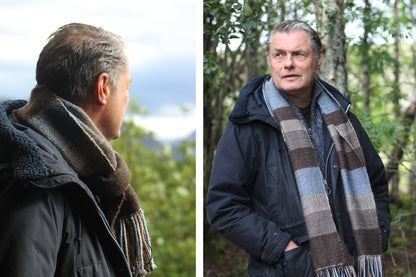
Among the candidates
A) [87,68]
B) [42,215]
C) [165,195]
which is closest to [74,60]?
[87,68]

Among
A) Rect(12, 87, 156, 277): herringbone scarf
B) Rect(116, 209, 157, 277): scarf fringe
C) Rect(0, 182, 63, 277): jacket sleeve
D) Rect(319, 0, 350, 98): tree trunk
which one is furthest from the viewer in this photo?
Rect(319, 0, 350, 98): tree trunk

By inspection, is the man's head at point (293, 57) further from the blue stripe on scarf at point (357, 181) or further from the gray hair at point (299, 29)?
the blue stripe on scarf at point (357, 181)

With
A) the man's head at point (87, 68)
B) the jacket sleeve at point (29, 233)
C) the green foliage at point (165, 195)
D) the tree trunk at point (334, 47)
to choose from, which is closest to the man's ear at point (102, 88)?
the man's head at point (87, 68)

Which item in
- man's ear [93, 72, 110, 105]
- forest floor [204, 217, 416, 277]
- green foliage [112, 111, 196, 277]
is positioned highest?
man's ear [93, 72, 110, 105]

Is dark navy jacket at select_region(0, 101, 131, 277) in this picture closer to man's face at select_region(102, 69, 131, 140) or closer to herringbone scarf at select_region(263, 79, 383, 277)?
man's face at select_region(102, 69, 131, 140)

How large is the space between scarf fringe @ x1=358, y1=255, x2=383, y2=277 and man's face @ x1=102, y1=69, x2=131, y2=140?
1.11 m

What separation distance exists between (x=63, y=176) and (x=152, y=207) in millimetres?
2130

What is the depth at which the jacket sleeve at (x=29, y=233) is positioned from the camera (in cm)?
107

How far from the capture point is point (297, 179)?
1758mm

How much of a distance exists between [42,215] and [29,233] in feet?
0.17

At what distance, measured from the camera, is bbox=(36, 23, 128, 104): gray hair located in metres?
1.37

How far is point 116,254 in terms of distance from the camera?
1293 millimetres

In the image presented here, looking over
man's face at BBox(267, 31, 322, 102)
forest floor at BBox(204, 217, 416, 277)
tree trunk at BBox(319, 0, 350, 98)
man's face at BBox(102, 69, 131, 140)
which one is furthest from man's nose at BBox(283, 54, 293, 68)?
forest floor at BBox(204, 217, 416, 277)

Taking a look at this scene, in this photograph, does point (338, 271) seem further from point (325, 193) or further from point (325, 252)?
point (325, 193)
